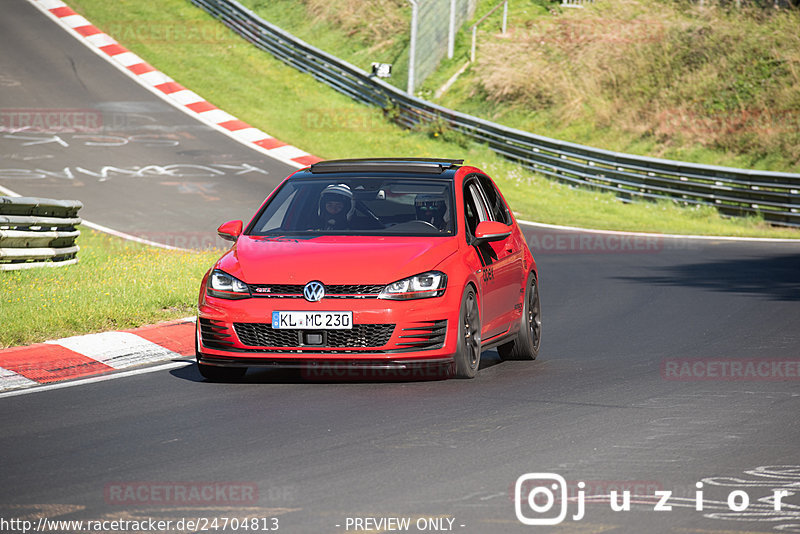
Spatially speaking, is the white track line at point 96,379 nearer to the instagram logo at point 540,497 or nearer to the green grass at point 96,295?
the green grass at point 96,295

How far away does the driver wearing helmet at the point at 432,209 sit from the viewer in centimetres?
992

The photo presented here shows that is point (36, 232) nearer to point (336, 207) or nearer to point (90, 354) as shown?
point (90, 354)

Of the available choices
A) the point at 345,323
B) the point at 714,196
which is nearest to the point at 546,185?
the point at 714,196

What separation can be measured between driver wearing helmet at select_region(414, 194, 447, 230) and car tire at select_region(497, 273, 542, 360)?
131 cm

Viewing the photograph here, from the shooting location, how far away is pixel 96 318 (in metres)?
11.3

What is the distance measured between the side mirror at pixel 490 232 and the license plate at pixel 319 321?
1419mm

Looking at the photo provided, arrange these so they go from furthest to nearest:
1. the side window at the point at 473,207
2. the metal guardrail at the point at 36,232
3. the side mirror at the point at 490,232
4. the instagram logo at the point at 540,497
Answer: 1. the metal guardrail at the point at 36,232
2. the side window at the point at 473,207
3. the side mirror at the point at 490,232
4. the instagram logo at the point at 540,497

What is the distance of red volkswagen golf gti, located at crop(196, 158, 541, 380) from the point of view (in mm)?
8844

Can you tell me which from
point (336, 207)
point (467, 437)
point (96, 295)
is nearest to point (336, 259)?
point (336, 207)

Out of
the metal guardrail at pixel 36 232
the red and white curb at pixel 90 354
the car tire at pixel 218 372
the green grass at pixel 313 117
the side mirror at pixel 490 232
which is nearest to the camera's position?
the car tire at pixel 218 372

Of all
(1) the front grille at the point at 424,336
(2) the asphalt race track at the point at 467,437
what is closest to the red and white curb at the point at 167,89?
(2) the asphalt race track at the point at 467,437

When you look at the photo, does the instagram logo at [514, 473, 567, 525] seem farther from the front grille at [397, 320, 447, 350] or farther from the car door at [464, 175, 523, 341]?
the car door at [464, 175, 523, 341]

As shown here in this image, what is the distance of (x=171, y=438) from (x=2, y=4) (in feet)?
133

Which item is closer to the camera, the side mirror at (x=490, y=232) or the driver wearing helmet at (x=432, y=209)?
the side mirror at (x=490, y=232)
